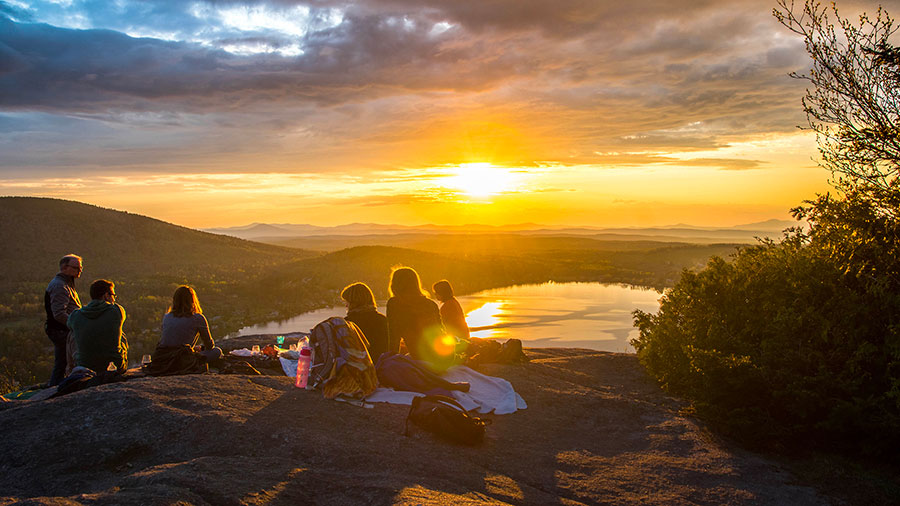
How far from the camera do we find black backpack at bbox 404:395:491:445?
267 inches

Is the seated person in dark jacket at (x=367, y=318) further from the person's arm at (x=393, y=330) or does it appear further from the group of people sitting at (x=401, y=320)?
the person's arm at (x=393, y=330)

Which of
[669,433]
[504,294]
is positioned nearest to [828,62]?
[669,433]

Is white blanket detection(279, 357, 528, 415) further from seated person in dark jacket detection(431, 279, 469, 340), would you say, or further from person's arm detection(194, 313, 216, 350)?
person's arm detection(194, 313, 216, 350)

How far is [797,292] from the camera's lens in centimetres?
895

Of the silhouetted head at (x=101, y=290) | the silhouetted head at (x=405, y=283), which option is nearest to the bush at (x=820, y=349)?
the silhouetted head at (x=405, y=283)

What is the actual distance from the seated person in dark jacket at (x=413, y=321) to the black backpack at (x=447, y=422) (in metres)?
1.64

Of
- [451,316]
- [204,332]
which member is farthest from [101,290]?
[451,316]

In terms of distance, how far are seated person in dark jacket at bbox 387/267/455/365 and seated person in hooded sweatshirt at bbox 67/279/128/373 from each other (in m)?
4.14

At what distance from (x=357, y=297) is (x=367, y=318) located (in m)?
0.35

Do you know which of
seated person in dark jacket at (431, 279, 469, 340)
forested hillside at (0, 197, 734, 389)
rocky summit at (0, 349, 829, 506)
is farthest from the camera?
forested hillside at (0, 197, 734, 389)

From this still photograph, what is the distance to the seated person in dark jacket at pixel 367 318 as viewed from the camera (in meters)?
8.48

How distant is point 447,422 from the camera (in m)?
6.82

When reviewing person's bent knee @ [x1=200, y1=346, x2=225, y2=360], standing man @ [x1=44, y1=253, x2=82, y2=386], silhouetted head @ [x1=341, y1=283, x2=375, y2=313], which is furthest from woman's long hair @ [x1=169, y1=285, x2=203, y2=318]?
silhouetted head @ [x1=341, y1=283, x2=375, y2=313]

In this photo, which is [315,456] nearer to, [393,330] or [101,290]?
[393,330]
